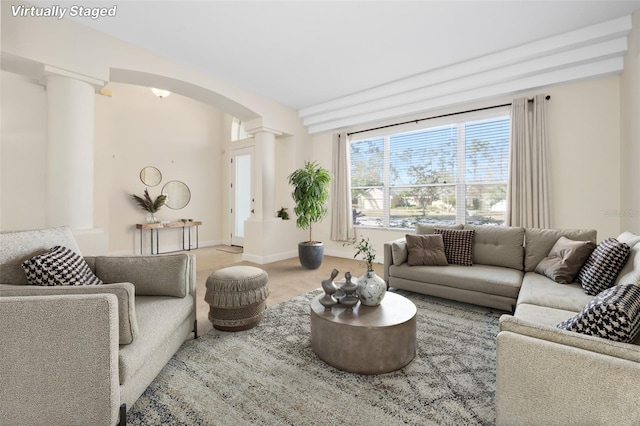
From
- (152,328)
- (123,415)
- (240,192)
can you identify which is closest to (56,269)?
(152,328)

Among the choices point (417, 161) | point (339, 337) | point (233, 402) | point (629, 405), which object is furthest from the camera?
point (417, 161)

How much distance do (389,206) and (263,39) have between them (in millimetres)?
3378

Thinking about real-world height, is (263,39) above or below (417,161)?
above

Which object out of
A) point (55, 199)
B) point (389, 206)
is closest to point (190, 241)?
point (55, 199)

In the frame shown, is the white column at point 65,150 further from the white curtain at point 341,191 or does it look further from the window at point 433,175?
the window at point 433,175

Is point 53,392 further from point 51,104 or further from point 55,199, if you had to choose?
point 51,104

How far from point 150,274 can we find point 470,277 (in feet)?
9.46

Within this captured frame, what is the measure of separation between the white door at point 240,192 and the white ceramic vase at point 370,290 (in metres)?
5.28

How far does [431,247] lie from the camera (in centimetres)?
343

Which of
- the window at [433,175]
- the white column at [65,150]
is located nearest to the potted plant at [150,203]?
the white column at [65,150]

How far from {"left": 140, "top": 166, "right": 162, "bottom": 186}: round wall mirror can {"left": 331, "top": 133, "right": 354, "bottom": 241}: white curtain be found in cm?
390

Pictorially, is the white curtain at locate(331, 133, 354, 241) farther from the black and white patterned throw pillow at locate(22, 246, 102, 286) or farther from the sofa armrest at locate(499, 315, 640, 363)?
the sofa armrest at locate(499, 315, 640, 363)

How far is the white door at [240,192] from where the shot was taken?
7121mm

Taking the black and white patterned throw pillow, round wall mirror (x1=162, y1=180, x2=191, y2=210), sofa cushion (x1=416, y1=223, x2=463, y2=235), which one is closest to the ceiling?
sofa cushion (x1=416, y1=223, x2=463, y2=235)
